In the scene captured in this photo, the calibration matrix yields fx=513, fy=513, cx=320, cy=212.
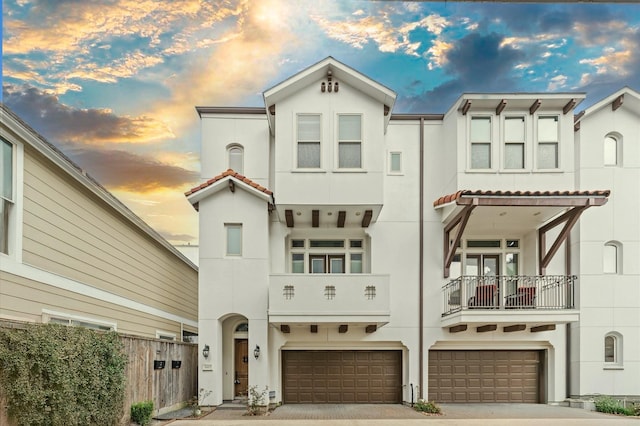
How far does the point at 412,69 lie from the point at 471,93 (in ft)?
15.6

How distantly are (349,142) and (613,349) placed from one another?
7523mm

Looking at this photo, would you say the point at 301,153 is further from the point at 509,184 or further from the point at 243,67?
the point at 509,184

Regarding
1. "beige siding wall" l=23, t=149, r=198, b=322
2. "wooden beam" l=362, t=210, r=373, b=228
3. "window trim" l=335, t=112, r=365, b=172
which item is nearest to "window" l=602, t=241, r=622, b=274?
"wooden beam" l=362, t=210, r=373, b=228

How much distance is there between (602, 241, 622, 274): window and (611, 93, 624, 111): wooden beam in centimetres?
306

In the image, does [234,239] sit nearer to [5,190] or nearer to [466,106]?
[5,190]

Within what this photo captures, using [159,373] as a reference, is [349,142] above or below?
above

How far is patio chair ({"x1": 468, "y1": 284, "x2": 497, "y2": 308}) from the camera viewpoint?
35.3ft

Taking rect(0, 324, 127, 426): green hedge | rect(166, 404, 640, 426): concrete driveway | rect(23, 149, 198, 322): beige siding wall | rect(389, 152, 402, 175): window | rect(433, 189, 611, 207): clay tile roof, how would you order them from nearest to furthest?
rect(0, 324, 127, 426): green hedge, rect(23, 149, 198, 322): beige siding wall, rect(166, 404, 640, 426): concrete driveway, rect(433, 189, 611, 207): clay tile roof, rect(389, 152, 402, 175): window

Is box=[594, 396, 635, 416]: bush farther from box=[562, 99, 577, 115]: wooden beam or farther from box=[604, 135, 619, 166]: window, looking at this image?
box=[562, 99, 577, 115]: wooden beam

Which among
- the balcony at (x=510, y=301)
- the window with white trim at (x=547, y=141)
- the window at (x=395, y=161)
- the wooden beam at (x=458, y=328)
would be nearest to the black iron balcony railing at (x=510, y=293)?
the balcony at (x=510, y=301)

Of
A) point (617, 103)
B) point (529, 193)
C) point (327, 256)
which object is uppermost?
point (617, 103)

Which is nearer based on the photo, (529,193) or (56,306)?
(56,306)

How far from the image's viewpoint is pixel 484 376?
1180cm

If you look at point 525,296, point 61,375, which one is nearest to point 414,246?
point 525,296
